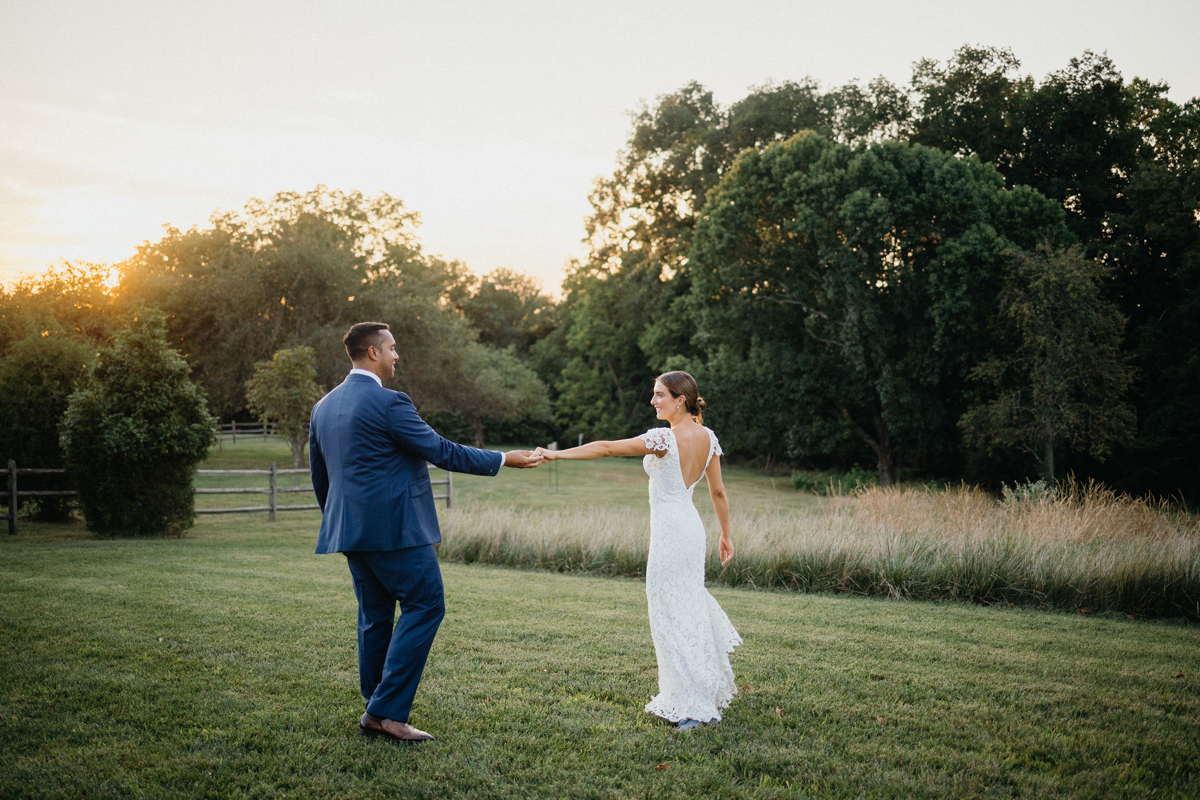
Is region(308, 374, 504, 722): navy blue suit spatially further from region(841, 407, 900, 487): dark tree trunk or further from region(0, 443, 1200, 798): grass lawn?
region(841, 407, 900, 487): dark tree trunk

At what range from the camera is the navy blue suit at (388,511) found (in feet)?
13.0

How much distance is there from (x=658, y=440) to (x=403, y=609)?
1750 mm

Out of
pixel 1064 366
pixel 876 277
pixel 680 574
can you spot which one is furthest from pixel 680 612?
pixel 876 277

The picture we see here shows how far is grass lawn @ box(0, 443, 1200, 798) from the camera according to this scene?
3650 mm

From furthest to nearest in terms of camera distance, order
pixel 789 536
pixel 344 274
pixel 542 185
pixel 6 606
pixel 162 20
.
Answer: pixel 344 274 < pixel 542 185 < pixel 162 20 < pixel 789 536 < pixel 6 606

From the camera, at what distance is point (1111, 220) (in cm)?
2753

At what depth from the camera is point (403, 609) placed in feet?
13.3

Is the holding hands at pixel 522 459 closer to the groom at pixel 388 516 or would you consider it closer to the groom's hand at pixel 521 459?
the groom's hand at pixel 521 459

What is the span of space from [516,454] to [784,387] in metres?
26.6

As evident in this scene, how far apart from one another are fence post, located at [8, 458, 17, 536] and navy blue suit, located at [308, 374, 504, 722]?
13.0 meters

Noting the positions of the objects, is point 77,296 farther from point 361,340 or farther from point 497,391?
point 361,340

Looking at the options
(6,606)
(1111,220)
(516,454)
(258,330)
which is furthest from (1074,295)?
(258,330)

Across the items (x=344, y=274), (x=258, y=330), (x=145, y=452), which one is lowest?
(x=145, y=452)

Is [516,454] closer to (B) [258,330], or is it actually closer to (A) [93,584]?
(A) [93,584]
